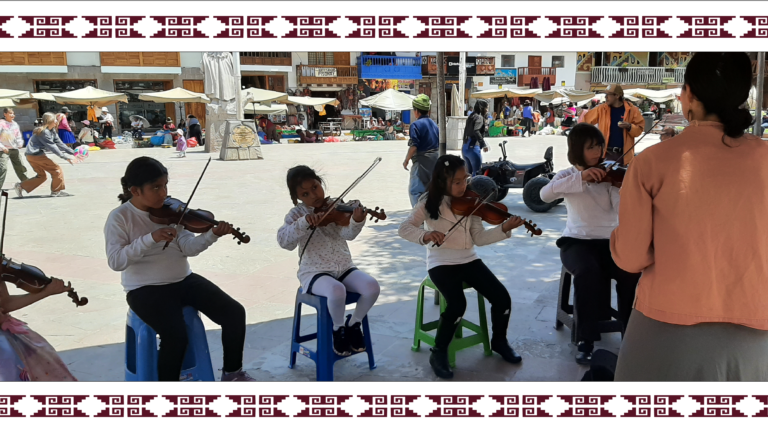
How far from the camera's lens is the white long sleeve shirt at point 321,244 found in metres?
3.12

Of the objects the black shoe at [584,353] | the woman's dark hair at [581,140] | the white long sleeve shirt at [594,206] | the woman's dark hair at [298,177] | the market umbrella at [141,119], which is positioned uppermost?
the market umbrella at [141,119]

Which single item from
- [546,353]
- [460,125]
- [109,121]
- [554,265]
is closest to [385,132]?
[460,125]

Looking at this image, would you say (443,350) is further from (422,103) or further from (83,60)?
(83,60)

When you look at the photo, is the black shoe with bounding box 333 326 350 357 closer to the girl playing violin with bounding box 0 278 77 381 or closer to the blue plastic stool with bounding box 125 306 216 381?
the blue plastic stool with bounding box 125 306 216 381

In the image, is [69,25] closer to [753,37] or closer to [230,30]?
[230,30]

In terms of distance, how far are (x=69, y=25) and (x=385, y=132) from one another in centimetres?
2088

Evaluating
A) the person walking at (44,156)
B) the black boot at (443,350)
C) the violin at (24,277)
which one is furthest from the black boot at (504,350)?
the person walking at (44,156)

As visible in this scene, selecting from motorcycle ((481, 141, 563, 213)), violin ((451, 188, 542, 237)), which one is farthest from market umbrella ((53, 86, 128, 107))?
violin ((451, 188, 542, 237))

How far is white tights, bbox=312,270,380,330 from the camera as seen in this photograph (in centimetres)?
294

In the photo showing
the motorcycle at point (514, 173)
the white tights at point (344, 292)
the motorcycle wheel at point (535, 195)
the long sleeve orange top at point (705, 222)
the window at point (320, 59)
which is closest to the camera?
the long sleeve orange top at point (705, 222)

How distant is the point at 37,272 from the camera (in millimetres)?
2549

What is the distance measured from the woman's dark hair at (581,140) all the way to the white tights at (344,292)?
1366mm

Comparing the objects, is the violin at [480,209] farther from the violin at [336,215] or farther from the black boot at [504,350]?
the black boot at [504,350]

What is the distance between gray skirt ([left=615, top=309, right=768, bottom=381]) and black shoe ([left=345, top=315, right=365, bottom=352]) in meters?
1.54
